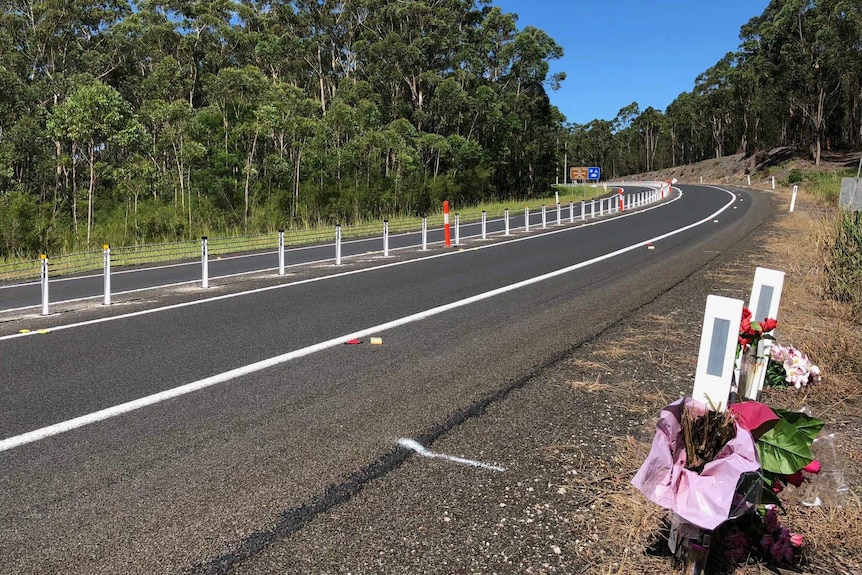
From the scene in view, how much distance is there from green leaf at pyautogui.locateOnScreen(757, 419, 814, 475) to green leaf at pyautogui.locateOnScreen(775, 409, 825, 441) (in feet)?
0.08

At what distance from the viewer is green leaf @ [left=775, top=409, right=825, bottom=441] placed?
2862 millimetres

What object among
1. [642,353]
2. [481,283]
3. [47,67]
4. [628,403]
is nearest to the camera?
[628,403]

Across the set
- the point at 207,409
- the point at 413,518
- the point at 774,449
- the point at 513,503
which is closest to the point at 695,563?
the point at 774,449

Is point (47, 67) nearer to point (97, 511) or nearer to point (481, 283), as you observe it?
point (481, 283)

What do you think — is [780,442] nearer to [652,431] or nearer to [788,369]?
[652,431]

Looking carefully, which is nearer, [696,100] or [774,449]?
[774,449]

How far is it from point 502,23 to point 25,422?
206ft

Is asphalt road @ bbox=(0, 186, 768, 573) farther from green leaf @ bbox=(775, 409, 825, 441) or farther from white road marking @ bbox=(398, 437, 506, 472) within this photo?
green leaf @ bbox=(775, 409, 825, 441)

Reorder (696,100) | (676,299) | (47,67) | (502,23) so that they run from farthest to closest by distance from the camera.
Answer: (696,100) < (502,23) < (47,67) < (676,299)

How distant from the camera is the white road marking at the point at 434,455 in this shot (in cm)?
412

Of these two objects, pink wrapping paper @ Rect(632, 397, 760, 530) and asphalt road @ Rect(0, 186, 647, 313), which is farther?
asphalt road @ Rect(0, 186, 647, 313)

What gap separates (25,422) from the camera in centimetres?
498

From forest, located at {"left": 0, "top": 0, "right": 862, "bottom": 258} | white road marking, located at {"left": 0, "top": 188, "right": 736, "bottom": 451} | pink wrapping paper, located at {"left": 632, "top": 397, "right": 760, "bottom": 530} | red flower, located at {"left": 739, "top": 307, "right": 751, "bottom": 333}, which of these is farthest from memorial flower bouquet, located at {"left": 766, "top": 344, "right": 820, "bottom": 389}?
forest, located at {"left": 0, "top": 0, "right": 862, "bottom": 258}

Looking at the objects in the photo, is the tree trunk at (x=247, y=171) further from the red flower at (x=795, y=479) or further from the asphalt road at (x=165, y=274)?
the red flower at (x=795, y=479)
